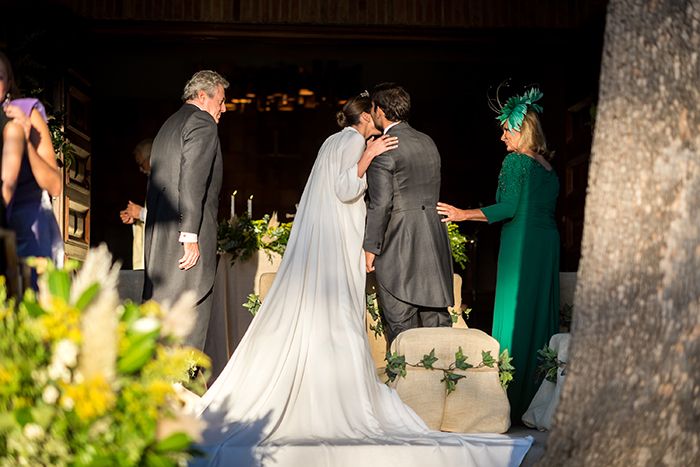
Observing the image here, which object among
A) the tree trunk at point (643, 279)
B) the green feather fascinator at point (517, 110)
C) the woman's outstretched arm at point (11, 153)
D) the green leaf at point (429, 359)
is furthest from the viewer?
the green feather fascinator at point (517, 110)

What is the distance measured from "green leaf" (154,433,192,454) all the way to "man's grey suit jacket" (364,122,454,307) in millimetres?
4445

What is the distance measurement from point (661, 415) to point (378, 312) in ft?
14.5

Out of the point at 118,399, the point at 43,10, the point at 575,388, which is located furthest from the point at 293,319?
the point at 43,10

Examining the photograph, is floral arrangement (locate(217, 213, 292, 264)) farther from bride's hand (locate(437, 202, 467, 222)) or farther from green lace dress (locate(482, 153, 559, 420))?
green lace dress (locate(482, 153, 559, 420))

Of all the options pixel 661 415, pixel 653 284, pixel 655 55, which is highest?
pixel 655 55

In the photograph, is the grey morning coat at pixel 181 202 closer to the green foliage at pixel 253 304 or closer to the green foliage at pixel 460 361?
the green foliage at pixel 253 304

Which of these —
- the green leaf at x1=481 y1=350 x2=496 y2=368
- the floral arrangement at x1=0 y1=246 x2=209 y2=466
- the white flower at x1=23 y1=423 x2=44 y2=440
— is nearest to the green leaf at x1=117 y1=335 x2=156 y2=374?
the floral arrangement at x1=0 y1=246 x2=209 y2=466

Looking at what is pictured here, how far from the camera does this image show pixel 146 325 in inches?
119

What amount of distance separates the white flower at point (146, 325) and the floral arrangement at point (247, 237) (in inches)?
209

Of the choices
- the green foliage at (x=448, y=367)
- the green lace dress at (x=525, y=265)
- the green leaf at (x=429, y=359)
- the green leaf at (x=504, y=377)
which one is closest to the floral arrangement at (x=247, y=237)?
the green lace dress at (x=525, y=265)

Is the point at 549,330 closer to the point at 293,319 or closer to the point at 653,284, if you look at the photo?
the point at 293,319

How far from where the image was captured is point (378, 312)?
308 inches

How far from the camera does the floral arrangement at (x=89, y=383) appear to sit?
2820mm

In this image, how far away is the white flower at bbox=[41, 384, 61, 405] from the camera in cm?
288
